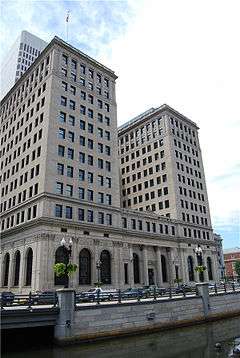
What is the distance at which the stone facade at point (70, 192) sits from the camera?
5206 centimetres

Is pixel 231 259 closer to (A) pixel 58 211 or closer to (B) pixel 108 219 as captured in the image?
(B) pixel 108 219

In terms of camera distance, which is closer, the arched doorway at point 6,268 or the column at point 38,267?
the column at point 38,267

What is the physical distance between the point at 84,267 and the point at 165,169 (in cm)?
3957

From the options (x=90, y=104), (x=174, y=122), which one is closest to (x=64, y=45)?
(x=90, y=104)

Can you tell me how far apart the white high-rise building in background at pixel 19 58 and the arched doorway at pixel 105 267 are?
112 meters

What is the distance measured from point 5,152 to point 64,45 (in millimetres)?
26363

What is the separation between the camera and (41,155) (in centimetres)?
5547

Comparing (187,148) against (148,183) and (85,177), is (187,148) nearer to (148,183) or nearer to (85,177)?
(148,183)

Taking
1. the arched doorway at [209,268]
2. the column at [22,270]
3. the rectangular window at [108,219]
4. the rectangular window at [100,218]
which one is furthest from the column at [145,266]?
the column at [22,270]

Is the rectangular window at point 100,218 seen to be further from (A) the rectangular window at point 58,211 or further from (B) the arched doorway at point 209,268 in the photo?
(B) the arched doorway at point 209,268

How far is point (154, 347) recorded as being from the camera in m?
24.3

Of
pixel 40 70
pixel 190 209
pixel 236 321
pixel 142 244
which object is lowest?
pixel 236 321

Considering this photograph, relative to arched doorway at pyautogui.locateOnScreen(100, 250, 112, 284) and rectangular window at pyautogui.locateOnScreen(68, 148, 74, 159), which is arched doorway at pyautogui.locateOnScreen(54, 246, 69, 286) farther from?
rectangular window at pyautogui.locateOnScreen(68, 148, 74, 159)

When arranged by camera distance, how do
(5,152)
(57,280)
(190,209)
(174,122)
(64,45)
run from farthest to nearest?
(174,122), (190,209), (5,152), (64,45), (57,280)
